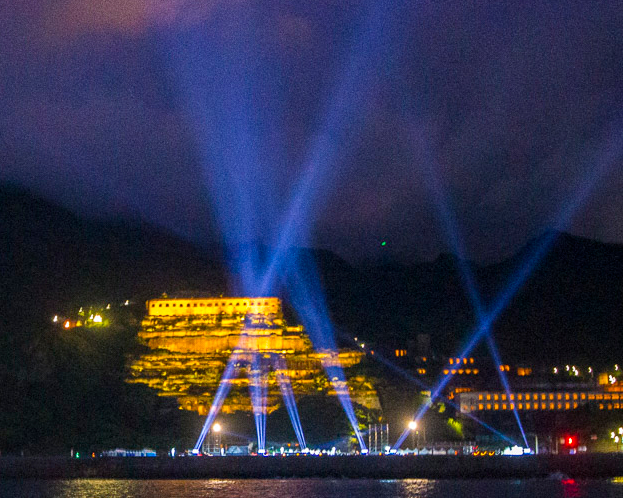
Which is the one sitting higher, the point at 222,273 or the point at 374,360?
the point at 222,273

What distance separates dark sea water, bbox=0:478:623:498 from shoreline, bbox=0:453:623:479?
0.92 m

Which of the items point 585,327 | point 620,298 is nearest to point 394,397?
point 585,327

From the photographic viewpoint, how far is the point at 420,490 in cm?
5553

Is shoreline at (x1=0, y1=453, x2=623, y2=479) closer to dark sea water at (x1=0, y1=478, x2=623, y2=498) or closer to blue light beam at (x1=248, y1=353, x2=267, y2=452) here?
dark sea water at (x1=0, y1=478, x2=623, y2=498)

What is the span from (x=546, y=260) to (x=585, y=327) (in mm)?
19081

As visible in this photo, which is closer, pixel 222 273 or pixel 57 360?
pixel 57 360

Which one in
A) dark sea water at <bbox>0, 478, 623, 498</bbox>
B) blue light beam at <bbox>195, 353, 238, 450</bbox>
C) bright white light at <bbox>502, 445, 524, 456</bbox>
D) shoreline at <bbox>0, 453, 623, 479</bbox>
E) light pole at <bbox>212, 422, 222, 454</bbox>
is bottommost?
dark sea water at <bbox>0, 478, 623, 498</bbox>

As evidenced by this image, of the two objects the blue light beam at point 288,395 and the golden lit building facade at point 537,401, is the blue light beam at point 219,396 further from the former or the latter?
the golden lit building facade at point 537,401

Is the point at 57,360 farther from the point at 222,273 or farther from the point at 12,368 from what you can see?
the point at 222,273

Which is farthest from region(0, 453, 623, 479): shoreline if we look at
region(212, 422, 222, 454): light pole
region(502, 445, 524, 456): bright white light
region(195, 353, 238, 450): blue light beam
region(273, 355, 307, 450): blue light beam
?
region(273, 355, 307, 450): blue light beam

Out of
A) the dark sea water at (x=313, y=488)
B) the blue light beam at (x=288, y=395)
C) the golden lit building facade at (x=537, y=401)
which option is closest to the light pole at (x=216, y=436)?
the blue light beam at (x=288, y=395)

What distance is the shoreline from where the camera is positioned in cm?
6247

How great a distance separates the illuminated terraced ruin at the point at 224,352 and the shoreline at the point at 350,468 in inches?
458

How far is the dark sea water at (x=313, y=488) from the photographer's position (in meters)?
52.5
